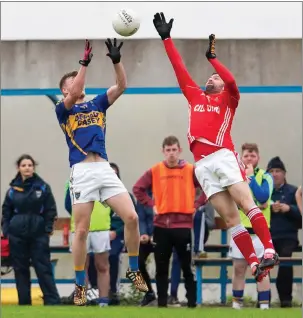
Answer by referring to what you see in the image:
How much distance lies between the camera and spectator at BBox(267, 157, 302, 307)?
16938mm

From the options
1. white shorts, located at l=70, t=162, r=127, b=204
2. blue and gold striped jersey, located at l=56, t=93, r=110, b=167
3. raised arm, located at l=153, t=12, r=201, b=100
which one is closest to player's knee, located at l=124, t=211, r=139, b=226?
white shorts, located at l=70, t=162, r=127, b=204

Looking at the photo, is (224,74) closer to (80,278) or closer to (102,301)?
(80,278)

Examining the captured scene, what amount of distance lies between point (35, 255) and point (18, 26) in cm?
361

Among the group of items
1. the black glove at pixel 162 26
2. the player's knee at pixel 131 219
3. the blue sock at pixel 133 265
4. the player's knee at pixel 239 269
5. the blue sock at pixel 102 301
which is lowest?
the blue sock at pixel 102 301

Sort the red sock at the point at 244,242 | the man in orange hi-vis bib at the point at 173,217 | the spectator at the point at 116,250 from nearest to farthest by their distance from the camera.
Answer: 1. the red sock at the point at 244,242
2. the man in orange hi-vis bib at the point at 173,217
3. the spectator at the point at 116,250

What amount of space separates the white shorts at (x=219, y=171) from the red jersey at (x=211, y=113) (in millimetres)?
77

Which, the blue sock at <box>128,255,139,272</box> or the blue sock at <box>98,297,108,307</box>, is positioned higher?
the blue sock at <box>128,255,139,272</box>

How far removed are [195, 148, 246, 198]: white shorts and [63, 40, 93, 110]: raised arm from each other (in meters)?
1.41

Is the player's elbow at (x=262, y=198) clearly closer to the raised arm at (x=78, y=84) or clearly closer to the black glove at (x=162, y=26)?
the black glove at (x=162, y=26)

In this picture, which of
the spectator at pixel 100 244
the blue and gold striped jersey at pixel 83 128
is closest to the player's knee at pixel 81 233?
the blue and gold striped jersey at pixel 83 128

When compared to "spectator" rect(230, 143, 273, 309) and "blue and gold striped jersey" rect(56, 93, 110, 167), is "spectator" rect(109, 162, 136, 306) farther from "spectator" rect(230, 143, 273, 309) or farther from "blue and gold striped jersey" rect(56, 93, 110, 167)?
"blue and gold striped jersey" rect(56, 93, 110, 167)

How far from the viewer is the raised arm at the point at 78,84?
40.5 feet

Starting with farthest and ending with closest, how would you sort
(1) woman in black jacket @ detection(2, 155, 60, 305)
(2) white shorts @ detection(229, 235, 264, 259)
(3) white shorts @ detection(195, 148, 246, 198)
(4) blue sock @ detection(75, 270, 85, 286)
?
(1) woman in black jacket @ detection(2, 155, 60, 305) → (2) white shorts @ detection(229, 235, 264, 259) → (4) blue sock @ detection(75, 270, 85, 286) → (3) white shorts @ detection(195, 148, 246, 198)

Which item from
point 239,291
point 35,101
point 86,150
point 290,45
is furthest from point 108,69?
point 86,150
